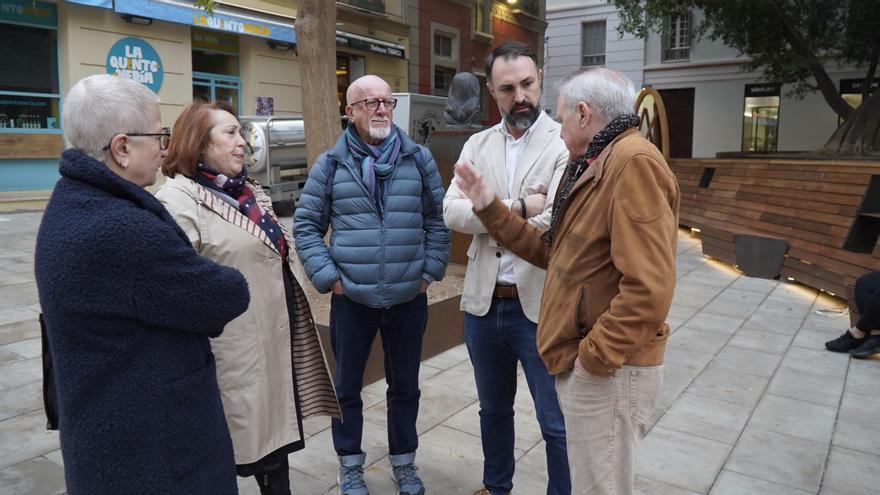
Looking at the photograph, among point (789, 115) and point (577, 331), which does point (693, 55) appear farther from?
point (577, 331)

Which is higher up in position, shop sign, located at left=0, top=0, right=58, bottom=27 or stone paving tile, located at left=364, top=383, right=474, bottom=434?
shop sign, located at left=0, top=0, right=58, bottom=27

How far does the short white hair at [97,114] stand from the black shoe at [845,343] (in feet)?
18.8

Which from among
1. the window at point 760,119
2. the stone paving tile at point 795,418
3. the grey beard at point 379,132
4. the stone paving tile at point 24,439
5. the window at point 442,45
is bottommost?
the stone paving tile at point 795,418

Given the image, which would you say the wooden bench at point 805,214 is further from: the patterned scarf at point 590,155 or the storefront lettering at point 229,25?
the storefront lettering at point 229,25

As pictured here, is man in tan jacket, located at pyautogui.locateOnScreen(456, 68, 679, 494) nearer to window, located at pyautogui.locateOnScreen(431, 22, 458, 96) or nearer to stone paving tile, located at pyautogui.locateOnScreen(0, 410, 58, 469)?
stone paving tile, located at pyautogui.locateOnScreen(0, 410, 58, 469)

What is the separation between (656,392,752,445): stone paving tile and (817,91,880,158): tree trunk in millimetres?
11796

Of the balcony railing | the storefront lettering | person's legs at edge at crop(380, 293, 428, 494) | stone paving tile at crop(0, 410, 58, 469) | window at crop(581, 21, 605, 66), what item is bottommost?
stone paving tile at crop(0, 410, 58, 469)

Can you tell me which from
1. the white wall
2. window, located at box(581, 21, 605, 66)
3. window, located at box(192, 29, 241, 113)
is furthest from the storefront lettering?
window, located at box(581, 21, 605, 66)

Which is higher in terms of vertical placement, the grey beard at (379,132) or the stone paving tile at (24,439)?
the grey beard at (379,132)

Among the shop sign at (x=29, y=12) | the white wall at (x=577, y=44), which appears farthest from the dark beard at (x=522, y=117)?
the white wall at (x=577, y=44)

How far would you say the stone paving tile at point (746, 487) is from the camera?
332 cm

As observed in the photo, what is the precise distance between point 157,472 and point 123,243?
1.97 feet

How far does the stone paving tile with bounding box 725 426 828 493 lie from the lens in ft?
11.4

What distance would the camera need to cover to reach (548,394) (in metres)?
2.63
